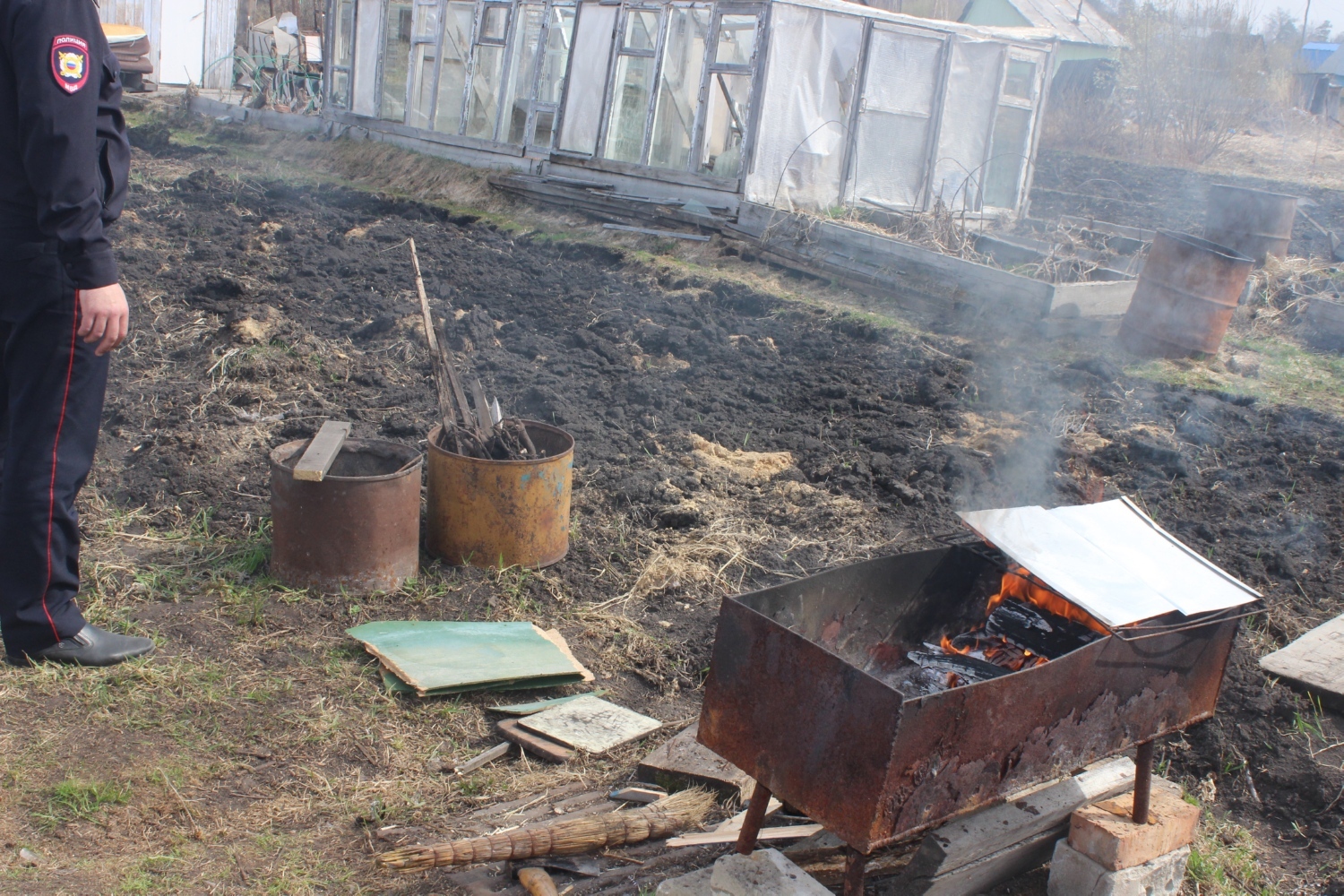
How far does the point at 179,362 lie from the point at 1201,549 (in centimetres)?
641

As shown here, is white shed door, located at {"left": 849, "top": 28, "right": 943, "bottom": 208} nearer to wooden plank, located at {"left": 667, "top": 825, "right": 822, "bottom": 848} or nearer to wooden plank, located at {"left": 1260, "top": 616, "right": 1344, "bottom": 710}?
wooden plank, located at {"left": 1260, "top": 616, "right": 1344, "bottom": 710}

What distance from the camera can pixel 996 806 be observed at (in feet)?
9.12

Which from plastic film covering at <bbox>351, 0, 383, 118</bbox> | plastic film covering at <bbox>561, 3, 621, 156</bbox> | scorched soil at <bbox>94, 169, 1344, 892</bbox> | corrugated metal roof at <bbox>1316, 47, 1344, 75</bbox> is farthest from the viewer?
corrugated metal roof at <bbox>1316, 47, 1344, 75</bbox>

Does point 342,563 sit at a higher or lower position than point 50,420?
lower

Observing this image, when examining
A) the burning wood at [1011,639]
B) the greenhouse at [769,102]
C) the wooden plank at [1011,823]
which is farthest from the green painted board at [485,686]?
the greenhouse at [769,102]

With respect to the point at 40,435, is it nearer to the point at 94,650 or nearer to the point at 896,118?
the point at 94,650

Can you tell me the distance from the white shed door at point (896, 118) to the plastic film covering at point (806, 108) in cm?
25

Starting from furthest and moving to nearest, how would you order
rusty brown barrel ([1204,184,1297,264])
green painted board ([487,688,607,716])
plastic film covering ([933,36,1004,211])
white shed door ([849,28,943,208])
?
plastic film covering ([933,36,1004,211]) → white shed door ([849,28,943,208]) → rusty brown barrel ([1204,184,1297,264]) → green painted board ([487,688,607,716])

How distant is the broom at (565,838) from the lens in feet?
8.59

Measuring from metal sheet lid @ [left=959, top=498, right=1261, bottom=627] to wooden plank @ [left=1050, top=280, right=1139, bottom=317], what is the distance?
19.7ft

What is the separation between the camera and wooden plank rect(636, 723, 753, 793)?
307 cm

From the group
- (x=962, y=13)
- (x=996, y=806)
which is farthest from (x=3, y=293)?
(x=962, y=13)

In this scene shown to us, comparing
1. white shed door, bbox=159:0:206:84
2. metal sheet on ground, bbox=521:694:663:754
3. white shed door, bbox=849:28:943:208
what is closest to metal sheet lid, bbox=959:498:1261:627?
metal sheet on ground, bbox=521:694:663:754

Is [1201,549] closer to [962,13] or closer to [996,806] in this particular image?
[996,806]
